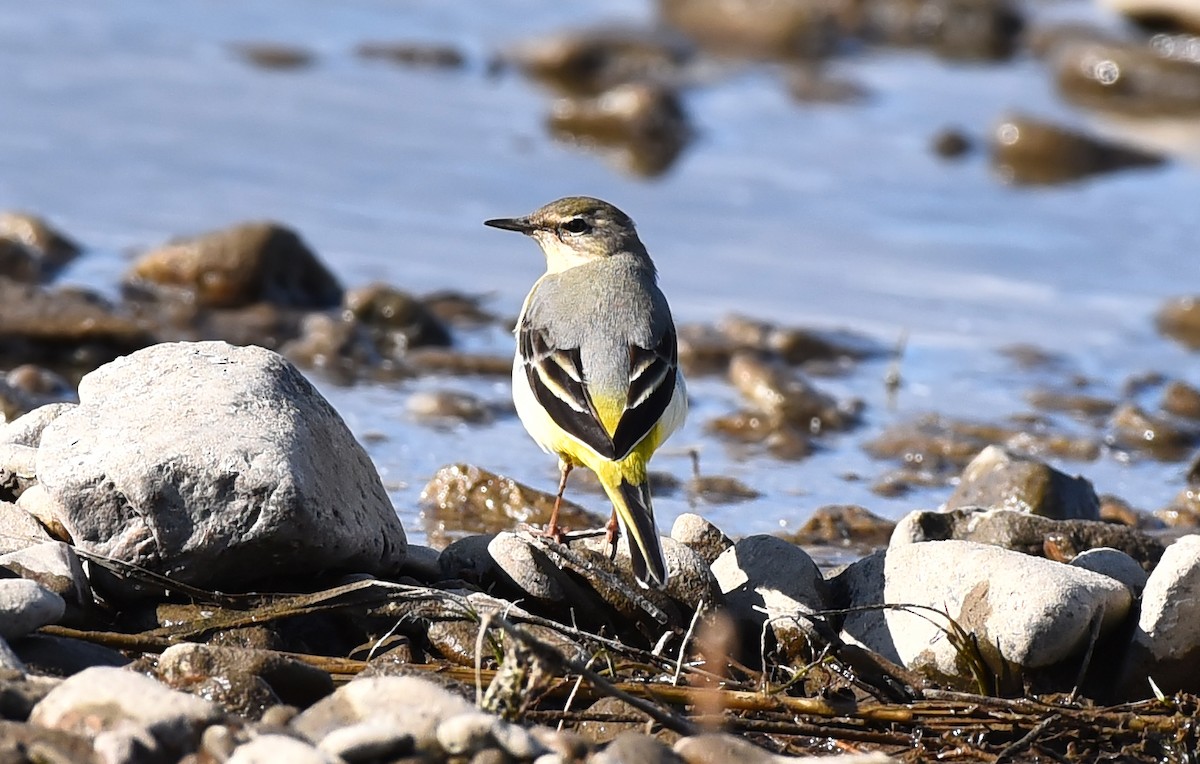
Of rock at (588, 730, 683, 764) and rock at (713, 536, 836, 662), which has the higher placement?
rock at (588, 730, 683, 764)

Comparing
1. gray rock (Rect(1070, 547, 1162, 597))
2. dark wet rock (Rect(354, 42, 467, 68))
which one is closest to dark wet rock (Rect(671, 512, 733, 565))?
gray rock (Rect(1070, 547, 1162, 597))

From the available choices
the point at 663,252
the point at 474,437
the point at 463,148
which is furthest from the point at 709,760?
the point at 463,148

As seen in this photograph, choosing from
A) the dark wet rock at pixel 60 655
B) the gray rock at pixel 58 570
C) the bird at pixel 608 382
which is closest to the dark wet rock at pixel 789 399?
the bird at pixel 608 382

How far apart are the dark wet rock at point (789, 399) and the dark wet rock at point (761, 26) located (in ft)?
35.9

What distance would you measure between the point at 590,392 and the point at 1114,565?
197 centimetres

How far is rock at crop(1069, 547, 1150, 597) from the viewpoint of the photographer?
6.52 m

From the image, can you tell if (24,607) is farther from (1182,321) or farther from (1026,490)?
(1182,321)

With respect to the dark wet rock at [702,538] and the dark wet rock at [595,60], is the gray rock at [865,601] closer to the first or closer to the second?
the dark wet rock at [702,538]

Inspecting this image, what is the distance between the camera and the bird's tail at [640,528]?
5875mm

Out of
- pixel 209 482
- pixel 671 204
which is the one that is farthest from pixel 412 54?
pixel 209 482

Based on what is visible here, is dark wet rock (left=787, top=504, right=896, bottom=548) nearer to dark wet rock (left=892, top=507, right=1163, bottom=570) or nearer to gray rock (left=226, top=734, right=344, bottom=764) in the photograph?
dark wet rock (left=892, top=507, right=1163, bottom=570)

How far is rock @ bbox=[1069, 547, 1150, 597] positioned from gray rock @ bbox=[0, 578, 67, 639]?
349 cm

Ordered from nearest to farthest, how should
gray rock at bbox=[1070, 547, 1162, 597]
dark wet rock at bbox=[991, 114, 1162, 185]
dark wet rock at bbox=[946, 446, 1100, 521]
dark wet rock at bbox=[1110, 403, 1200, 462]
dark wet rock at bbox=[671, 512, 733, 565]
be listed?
gray rock at bbox=[1070, 547, 1162, 597] → dark wet rock at bbox=[671, 512, 733, 565] → dark wet rock at bbox=[946, 446, 1100, 521] → dark wet rock at bbox=[1110, 403, 1200, 462] → dark wet rock at bbox=[991, 114, 1162, 185]

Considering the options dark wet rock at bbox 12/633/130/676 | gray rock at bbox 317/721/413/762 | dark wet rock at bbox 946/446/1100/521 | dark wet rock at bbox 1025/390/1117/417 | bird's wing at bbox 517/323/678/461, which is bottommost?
dark wet rock at bbox 1025/390/1117/417
